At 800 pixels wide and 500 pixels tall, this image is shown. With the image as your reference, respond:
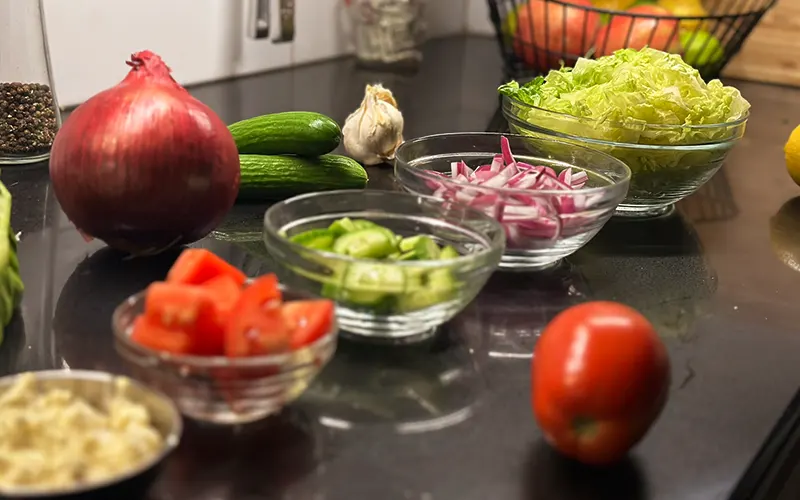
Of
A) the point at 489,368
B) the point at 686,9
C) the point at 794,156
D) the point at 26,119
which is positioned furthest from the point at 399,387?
the point at 686,9

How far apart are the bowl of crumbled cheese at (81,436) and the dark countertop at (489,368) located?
53mm

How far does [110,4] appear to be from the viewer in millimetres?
1432

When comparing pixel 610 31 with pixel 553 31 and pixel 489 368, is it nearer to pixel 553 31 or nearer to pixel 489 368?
pixel 553 31

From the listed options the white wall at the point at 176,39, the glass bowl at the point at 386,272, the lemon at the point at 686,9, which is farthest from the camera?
the lemon at the point at 686,9

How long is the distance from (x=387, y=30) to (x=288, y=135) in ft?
3.08

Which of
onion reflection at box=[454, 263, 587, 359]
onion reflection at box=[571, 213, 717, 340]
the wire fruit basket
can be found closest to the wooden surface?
the wire fruit basket

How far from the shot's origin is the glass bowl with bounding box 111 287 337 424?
58cm

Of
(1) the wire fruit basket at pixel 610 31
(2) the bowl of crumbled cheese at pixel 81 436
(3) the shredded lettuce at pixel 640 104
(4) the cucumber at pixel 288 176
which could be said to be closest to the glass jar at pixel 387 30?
(1) the wire fruit basket at pixel 610 31

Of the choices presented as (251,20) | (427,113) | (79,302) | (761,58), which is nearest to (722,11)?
(761,58)

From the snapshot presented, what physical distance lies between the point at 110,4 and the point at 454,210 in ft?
2.66

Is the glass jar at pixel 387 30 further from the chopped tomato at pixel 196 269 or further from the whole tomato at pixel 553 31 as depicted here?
the chopped tomato at pixel 196 269

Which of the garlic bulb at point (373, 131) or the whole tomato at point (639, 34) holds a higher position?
the whole tomato at point (639, 34)

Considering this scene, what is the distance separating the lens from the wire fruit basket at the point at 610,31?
1663mm

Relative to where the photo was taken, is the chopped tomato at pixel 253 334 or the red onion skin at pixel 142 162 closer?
the chopped tomato at pixel 253 334
